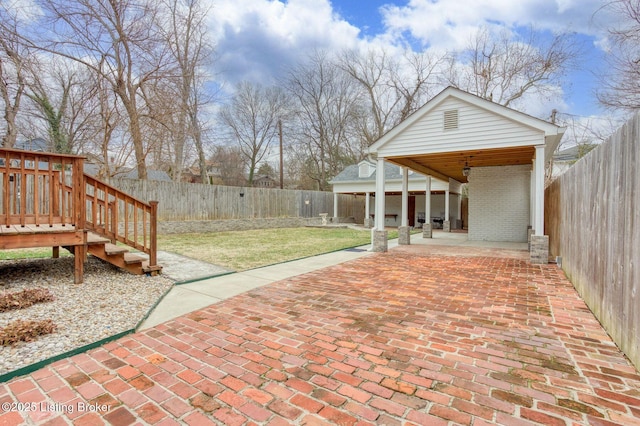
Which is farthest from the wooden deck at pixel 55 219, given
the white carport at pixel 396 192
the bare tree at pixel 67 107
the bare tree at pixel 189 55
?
the white carport at pixel 396 192

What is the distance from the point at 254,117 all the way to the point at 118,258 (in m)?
25.1

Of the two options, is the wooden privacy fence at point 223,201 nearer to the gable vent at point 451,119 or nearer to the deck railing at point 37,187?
the deck railing at point 37,187

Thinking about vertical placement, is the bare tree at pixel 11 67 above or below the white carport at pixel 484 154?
above

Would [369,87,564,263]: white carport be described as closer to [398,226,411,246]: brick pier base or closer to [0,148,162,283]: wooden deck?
[398,226,411,246]: brick pier base

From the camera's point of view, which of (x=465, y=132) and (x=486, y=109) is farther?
(x=465, y=132)

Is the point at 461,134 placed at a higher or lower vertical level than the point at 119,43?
lower

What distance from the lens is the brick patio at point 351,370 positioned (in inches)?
75.9

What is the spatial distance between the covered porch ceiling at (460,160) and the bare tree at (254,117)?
745 inches

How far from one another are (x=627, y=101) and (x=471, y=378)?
39.7ft

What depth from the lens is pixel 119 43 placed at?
37.2 feet

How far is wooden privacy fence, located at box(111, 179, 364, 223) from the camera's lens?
12.5 metres

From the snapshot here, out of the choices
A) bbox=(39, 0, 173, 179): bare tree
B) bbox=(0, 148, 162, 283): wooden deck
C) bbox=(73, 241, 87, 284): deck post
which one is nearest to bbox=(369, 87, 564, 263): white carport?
bbox=(0, 148, 162, 283): wooden deck

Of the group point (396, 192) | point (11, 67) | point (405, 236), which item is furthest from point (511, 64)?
point (11, 67)

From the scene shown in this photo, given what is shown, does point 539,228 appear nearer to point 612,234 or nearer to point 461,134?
point 461,134
